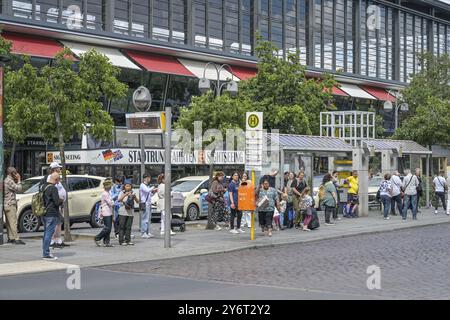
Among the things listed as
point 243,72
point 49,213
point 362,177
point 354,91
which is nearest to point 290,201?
point 362,177

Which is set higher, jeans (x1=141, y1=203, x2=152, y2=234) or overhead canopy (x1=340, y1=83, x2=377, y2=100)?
overhead canopy (x1=340, y1=83, x2=377, y2=100)

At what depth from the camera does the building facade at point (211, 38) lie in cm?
3562

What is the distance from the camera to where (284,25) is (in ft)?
161

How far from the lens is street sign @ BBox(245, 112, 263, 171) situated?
18266 millimetres

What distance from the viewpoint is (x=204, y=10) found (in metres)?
44.1

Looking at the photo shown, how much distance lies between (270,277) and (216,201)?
9.24 metres

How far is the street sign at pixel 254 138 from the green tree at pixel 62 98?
149 inches

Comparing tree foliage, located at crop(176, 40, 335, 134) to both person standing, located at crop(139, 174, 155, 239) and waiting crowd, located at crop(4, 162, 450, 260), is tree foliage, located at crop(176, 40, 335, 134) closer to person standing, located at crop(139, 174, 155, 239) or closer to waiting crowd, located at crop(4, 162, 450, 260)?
waiting crowd, located at crop(4, 162, 450, 260)

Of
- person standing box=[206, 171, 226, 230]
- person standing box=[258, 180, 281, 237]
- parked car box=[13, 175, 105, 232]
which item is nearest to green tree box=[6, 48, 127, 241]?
parked car box=[13, 175, 105, 232]

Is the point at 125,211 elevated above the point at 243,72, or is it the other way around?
the point at 243,72

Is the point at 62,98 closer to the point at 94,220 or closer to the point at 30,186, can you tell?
the point at 30,186

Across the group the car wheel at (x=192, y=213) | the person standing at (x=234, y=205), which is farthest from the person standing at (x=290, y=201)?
the car wheel at (x=192, y=213)

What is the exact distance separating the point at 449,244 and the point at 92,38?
24.6 meters

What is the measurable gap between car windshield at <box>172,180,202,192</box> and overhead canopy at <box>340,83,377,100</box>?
87.9 ft
